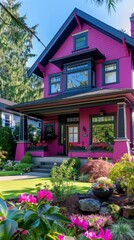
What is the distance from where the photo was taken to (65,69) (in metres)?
13.6

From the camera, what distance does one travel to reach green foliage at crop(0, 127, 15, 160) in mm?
14078

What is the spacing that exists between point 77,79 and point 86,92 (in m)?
1.75

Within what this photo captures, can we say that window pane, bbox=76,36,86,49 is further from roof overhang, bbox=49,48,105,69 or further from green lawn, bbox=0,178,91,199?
green lawn, bbox=0,178,91,199

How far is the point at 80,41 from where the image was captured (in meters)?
13.9

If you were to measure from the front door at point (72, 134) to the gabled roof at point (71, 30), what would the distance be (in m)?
4.61

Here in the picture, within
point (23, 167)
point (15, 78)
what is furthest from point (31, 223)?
point (15, 78)

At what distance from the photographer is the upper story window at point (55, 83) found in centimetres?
1438

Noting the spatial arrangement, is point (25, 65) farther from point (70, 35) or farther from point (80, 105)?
point (80, 105)

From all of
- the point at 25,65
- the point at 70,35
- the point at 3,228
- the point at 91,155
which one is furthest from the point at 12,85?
the point at 3,228

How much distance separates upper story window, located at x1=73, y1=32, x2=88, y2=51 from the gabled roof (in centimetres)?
67

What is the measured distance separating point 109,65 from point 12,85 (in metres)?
15.2

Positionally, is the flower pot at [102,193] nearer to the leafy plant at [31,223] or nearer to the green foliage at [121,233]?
the green foliage at [121,233]

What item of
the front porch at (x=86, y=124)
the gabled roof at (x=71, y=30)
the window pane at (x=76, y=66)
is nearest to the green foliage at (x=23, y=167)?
the front porch at (x=86, y=124)

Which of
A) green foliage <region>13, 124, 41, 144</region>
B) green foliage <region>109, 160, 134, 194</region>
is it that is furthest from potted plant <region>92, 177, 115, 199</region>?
green foliage <region>13, 124, 41, 144</region>
